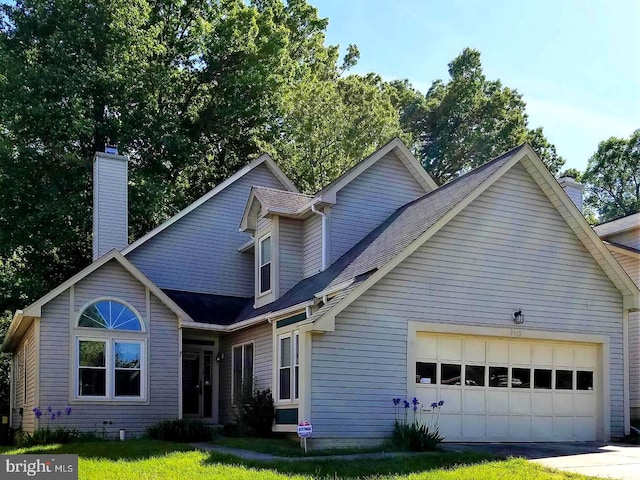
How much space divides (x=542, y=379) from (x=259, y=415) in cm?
636

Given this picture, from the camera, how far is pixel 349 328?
14922mm

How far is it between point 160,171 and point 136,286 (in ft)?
48.7

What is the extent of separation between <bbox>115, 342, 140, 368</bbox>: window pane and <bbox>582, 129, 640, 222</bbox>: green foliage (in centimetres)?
4291

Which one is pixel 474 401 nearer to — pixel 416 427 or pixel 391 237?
pixel 416 427

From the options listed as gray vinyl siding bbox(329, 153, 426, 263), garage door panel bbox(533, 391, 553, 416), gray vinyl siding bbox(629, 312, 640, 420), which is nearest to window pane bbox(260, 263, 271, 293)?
gray vinyl siding bbox(329, 153, 426, 263)

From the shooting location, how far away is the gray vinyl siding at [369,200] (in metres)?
19.5

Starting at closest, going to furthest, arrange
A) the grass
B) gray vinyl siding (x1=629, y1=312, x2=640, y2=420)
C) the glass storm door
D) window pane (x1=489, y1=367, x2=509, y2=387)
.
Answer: the grass
window pane (x1=489, y1=367, x2=509, y2=387)
the glass storm door
gray vinyl siding (x1=629, y1=312, x2=640, y2=420)

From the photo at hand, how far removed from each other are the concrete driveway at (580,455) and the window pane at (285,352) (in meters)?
3.88

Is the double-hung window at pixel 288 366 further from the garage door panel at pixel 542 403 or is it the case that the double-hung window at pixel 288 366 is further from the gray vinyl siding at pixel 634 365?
the gray vinyl siding at pixel 634 365

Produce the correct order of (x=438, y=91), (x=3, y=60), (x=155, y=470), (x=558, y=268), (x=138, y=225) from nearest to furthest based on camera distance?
1. (x=155, y=470)
2. (x=558, y=268)
3. (x=3, y=60)
4. (x=138, y=225)
5. (x=438, y=91)

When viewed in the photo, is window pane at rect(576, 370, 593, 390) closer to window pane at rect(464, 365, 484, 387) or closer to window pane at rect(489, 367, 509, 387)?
window pane at rect(489, 367, 509, 387)

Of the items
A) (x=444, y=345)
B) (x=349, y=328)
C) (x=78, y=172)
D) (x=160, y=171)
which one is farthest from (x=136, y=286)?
(x=160, y=171)

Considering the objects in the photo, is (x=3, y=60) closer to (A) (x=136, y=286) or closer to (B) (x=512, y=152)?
(A) (x=136, y=286)

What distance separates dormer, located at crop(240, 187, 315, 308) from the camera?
19844 millimetres
